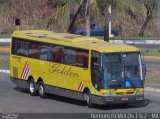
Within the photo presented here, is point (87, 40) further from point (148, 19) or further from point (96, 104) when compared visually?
point (148, 19)

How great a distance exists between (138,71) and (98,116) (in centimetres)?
440

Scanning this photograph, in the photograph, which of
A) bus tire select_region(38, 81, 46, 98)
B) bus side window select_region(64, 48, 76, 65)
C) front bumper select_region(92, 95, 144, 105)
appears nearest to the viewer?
front bumper select_region(92, 95, 144, 105)

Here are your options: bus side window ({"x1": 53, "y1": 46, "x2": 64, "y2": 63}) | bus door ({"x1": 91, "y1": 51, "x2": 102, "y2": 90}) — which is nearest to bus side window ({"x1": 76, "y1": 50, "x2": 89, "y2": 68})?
bus door ({"x1": 91, "y1": 51, "x2": 102, "y2": 90})

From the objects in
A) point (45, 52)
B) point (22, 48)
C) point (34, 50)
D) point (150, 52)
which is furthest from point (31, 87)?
point (150, 52)

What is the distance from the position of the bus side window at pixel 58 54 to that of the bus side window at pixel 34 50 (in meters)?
1.36

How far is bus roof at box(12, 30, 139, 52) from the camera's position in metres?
24.0

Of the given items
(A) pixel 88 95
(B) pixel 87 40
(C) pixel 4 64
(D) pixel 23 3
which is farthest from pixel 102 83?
(D) pixel 23 3

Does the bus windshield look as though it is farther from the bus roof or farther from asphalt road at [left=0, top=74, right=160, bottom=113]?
asphalt road at [left=0, top=74, right=160, bottom=113]

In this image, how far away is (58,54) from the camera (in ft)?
86.2

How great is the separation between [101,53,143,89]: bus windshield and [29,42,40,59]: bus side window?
476cm

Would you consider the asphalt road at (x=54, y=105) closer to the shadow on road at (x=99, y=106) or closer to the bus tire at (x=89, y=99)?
the shadow on road at (x=99, y=106)

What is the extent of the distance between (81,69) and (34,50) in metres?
3.92

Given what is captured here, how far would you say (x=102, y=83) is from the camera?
77.2ft

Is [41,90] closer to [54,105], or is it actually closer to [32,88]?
[32,88]
